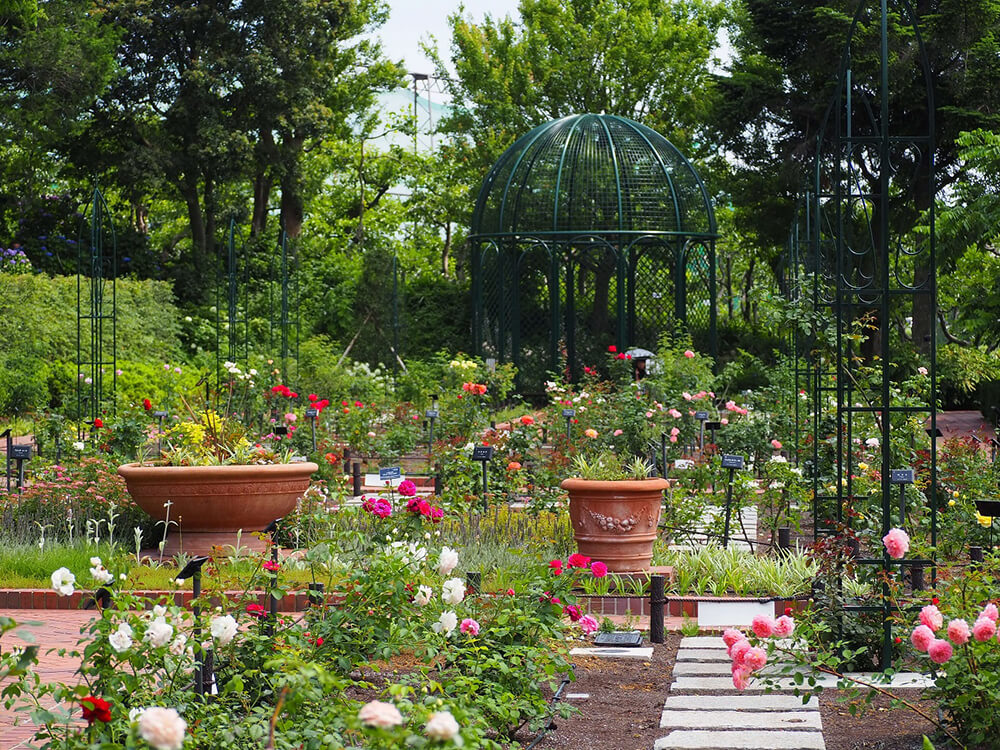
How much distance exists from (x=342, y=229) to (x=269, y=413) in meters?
20.9

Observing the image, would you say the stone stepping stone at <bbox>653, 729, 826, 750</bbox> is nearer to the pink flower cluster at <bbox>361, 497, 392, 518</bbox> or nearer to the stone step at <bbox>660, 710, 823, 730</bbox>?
the stone step at <bbox>660, 710, 823, 730</bbox>

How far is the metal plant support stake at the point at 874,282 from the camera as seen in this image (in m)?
5.54

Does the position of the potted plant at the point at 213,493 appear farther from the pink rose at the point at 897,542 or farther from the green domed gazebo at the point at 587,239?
the green domed gazebo at the point at 587,239

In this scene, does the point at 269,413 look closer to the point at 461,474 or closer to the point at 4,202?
the point at 461,474

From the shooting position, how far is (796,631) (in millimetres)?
4859

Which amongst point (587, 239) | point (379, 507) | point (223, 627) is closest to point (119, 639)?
point (223, 627)

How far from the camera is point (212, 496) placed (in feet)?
26.0

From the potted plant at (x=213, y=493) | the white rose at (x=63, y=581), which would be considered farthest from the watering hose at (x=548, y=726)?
the potted plant at (x=213, y=493)

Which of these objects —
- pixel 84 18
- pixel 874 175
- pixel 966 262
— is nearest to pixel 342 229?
pixel 84 18

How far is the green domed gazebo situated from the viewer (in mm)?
18281

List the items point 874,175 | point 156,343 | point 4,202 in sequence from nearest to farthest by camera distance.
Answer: point 156,343
point 874,175
point 4,202

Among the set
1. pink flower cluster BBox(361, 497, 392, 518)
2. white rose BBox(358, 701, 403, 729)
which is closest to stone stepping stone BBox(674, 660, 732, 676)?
pink flower cluster BBox(361, 497, 392, 518)

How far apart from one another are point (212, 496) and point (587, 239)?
38.4ft

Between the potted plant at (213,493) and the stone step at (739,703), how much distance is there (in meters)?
3.64
